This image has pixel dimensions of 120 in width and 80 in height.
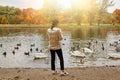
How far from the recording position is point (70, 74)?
13.5 metres

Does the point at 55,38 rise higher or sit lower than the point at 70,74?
higher

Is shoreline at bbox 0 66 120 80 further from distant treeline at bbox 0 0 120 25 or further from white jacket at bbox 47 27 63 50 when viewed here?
distant treeline at bbox 0 0 120 25

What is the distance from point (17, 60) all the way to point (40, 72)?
1045cm

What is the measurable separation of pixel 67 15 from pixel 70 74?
112948 millimetres

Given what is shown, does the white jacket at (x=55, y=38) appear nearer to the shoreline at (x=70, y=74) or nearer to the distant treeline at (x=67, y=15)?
the shoreline at (x=70, y=74)

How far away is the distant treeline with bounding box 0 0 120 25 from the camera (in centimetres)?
11821

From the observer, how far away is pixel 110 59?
936 inches

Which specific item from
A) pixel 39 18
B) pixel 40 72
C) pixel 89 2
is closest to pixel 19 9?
pixel 39 18

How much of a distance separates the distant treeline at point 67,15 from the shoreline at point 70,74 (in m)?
98.8

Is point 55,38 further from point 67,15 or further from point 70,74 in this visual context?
point 67,15

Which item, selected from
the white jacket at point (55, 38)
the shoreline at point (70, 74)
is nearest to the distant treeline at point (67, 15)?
the shoreline at point (70, 74)

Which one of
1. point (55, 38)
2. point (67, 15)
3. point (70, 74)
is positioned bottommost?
point (70, 74)

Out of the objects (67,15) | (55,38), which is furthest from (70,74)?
(67,15)

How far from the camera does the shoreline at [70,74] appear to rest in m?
12.9
